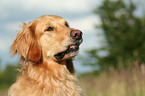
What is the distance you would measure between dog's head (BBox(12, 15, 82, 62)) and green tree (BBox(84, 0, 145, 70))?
14.7 m

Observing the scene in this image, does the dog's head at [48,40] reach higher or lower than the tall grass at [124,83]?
higher

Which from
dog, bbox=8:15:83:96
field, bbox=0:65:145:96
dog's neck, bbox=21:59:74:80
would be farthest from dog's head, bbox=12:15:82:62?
field, bbox=0:65:145:96

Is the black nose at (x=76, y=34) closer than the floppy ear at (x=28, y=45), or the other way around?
the black nose at (x=76, y=34)

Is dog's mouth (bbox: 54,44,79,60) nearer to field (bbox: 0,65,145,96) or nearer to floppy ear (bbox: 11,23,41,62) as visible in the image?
floppy ear (bbox: 11,23,41,62)

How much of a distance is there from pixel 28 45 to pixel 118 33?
1599cm

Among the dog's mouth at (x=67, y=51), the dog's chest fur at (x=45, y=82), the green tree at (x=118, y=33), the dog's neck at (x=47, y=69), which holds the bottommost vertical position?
the green tree at (x=118, y=33)

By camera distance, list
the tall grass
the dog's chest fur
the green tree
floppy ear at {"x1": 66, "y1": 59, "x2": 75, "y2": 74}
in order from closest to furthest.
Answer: the dog's chest fur < floppy ear at {"x1": 66, "y1": 59, "x2": 75, "y2": 74} < the tall grass < the green tree

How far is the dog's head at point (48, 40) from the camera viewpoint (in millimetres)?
4215

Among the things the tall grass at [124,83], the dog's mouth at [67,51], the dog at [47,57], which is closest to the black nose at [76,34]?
the dog at [47,57]

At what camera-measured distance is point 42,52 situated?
4414 millimetres

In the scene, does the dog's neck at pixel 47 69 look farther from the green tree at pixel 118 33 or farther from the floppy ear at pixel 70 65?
the green tree at pixel 118 33

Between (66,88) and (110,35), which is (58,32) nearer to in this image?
(66,88)

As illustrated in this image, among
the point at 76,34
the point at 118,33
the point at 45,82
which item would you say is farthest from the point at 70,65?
the point at 118,33

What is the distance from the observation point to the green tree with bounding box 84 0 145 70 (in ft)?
63.0
